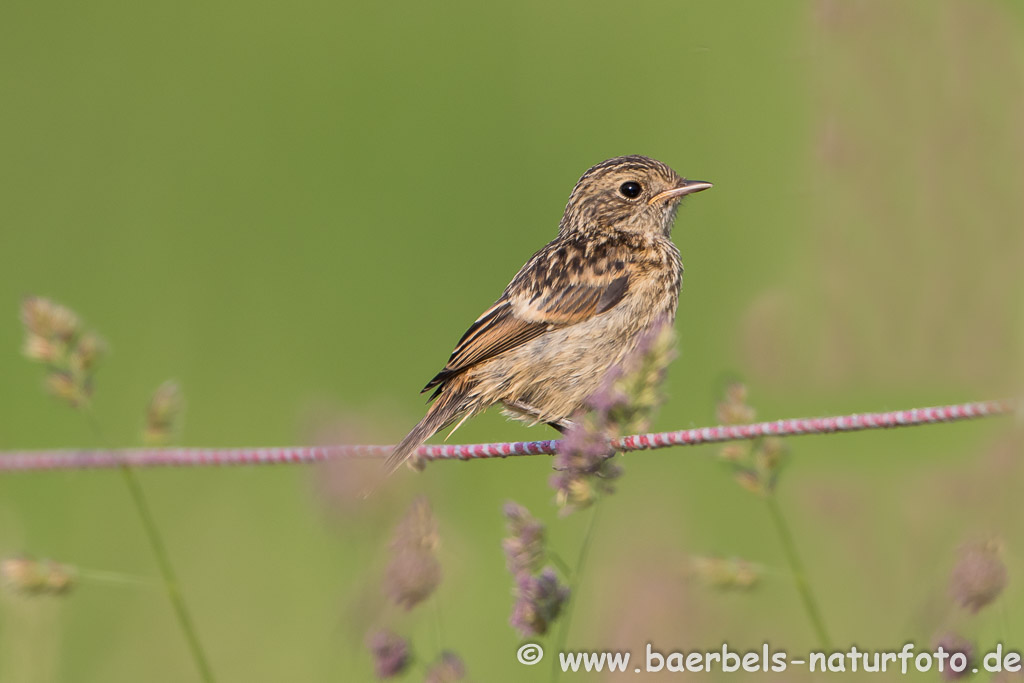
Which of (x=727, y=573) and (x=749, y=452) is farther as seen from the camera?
(x=749, y=452)

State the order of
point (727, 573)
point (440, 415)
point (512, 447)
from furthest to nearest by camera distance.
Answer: point (440, 415)
point (512, 447)
point (727, 573)

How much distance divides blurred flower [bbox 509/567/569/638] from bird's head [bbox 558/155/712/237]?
8.52 ft

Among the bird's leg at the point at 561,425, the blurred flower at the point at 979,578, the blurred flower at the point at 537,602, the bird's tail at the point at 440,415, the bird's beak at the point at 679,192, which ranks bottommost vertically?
the blurred flower at the point at 537,602

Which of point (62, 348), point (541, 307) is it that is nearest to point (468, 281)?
point (541, 307)

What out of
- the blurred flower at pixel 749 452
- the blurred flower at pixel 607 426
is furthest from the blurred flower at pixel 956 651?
the blurred flower at pixel 607 426

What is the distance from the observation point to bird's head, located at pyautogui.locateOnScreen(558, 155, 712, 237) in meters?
5.27

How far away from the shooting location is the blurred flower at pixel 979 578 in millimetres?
2910

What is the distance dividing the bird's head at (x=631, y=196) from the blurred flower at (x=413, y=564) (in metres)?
2.58

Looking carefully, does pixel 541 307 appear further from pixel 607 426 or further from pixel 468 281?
pixel 468 281

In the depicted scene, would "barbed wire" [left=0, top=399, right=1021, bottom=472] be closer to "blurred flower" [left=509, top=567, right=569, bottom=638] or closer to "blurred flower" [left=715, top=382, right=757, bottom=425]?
"blurred flower" [left=715, top=382, right=757, bottom=425]

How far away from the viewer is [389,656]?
284 centimetres

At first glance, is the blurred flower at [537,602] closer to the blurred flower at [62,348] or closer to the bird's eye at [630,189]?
the blurred flower at [62,348]

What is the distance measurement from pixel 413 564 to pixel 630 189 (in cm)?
280

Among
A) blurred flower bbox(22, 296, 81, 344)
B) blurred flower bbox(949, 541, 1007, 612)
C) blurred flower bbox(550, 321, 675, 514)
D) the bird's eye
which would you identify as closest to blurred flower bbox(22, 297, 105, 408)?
blurred flower bbox(22, 296, 81, 344)
